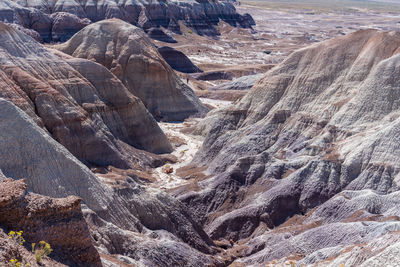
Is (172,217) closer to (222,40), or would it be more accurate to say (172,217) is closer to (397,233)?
(397,233)

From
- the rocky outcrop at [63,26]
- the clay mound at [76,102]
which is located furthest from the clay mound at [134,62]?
the rocky outcrop at [63,26]

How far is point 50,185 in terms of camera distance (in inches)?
811

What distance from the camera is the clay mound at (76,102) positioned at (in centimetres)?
3019

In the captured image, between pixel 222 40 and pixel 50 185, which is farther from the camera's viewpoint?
pixel 222 40

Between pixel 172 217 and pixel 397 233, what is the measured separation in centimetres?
938

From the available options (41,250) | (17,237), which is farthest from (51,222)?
(41,250)

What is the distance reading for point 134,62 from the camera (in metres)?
46.4

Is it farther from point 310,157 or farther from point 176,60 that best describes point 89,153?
→ point 176,60

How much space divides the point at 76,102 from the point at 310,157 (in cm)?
1370

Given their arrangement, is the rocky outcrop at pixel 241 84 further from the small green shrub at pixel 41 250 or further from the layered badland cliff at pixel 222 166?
the small green shrub at pixel 41 250

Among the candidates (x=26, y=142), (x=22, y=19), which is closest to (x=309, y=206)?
(x=26, y=142)

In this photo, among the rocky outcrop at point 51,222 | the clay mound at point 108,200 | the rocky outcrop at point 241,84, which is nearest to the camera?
the rocky outcrop at point 51,222

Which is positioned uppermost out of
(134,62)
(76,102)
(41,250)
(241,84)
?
(41,250)

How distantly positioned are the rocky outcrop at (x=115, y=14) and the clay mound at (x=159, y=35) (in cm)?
393
